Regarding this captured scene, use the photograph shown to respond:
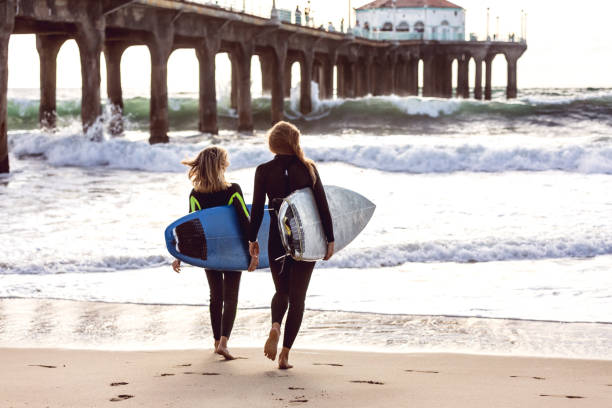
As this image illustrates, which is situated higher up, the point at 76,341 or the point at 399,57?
the point at 399,57

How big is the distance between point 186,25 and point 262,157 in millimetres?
6796

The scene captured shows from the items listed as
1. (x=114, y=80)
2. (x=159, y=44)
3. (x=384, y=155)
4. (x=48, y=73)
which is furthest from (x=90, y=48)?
(x=114, y=80)

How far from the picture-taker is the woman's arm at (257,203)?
458 centimetres

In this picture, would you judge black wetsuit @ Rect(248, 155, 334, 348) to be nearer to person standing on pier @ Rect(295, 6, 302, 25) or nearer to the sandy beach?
the sandy beach

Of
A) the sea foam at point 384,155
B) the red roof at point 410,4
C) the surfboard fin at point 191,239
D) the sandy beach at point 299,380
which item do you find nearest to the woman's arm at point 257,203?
the surfboard fin at point 191,239

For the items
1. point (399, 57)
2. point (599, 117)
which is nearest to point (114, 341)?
point (599, 117)

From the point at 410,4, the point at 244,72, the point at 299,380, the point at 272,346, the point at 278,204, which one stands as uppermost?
the point at 410,4

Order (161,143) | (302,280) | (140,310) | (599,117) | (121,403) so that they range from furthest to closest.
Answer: (599,117), (161,143), (140,310), (302,280), (121,403)

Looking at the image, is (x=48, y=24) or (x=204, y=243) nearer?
(x=204, y=243)

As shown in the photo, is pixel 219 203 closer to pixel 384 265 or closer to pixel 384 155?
pixel 384 265

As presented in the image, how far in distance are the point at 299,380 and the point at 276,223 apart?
2.63 ft

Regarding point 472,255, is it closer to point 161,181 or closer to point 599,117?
point 161,181

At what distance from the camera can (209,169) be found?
4.70 metres

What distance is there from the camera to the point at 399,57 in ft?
198
